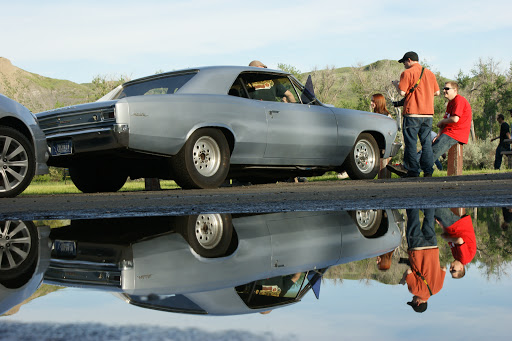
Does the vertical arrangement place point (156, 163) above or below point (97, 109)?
below

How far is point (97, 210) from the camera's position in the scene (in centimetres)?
581

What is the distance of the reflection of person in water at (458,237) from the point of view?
285cm

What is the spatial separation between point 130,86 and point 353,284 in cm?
719

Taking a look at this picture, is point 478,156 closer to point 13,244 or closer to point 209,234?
point 209,234

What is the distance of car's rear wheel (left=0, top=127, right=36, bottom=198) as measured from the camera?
7.52m

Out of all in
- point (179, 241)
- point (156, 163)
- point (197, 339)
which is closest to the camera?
point (197, 339)

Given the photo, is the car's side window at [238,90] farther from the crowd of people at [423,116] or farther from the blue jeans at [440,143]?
the blue jeans at [440,143]

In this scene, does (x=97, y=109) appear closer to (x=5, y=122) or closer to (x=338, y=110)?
(x=5, y=122)

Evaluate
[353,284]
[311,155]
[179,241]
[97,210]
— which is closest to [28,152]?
[97,210]

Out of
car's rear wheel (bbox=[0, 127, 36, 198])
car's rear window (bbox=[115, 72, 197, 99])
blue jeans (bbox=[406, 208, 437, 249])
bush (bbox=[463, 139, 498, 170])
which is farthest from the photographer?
bush (bbox=[463, 139, 498, 170])

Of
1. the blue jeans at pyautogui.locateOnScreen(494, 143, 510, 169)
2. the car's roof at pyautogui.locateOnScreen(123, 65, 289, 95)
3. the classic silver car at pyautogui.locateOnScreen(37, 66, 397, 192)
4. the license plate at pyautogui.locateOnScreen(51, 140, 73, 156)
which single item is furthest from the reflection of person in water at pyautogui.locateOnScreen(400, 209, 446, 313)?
the blue jeans at pyautogui.locateOnScreen(494, 143, 510, 169)

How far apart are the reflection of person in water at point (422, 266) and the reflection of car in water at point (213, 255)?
0.40 feet

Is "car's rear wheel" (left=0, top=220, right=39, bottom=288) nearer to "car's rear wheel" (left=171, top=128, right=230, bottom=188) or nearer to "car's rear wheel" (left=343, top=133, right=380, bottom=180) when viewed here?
"car's rear wheel" (left=171, top=128, right=230, bottom=188)

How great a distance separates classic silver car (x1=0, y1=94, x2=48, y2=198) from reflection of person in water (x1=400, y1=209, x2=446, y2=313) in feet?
15.9
